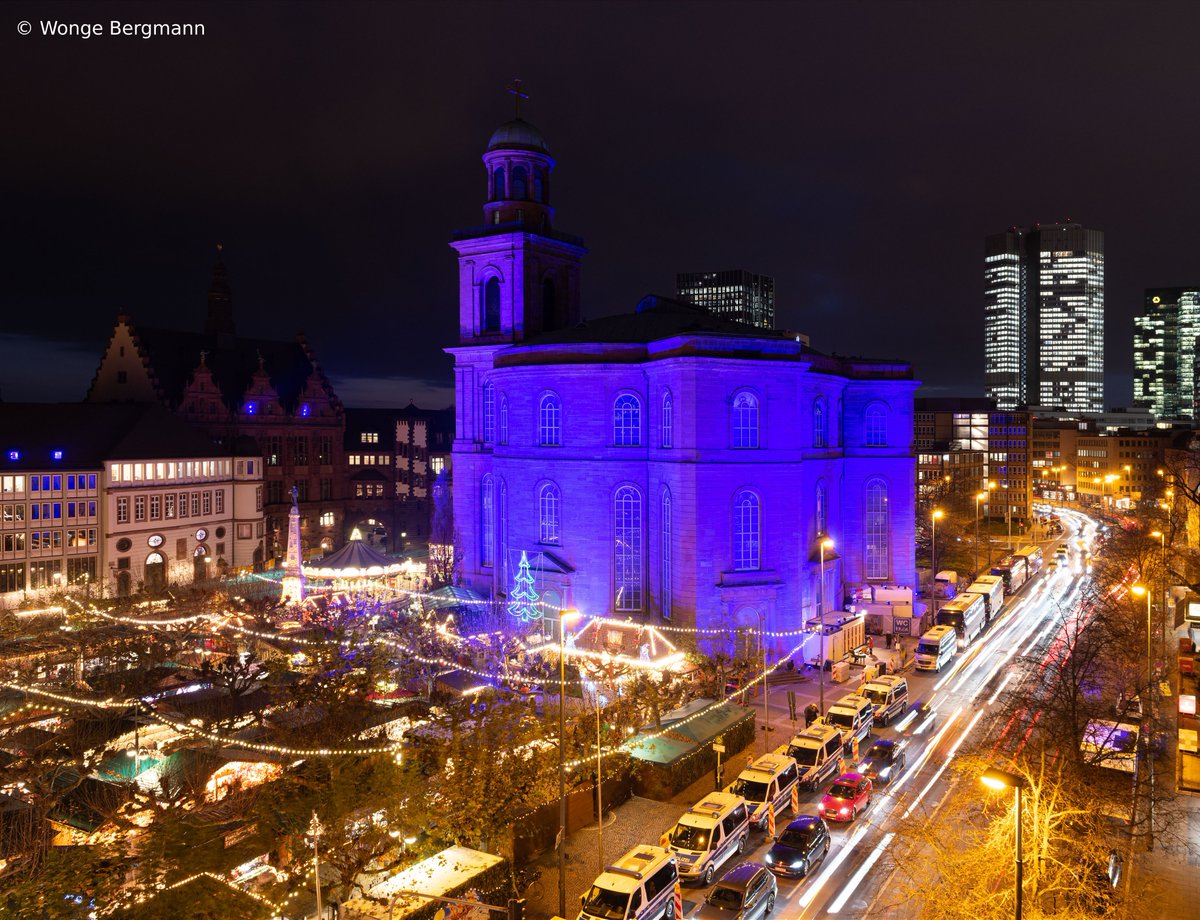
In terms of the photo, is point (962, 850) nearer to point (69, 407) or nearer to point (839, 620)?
point (839, 620)

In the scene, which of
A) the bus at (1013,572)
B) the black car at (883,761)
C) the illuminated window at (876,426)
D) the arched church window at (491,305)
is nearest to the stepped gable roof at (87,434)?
the arched church window at (491,305)

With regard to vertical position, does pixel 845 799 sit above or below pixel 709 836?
below

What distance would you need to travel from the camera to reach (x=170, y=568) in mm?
65625

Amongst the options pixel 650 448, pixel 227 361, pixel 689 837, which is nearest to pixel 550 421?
pixel 650 448

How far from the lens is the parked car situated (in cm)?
2042

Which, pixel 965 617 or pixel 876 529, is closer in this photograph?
pixel 965 617

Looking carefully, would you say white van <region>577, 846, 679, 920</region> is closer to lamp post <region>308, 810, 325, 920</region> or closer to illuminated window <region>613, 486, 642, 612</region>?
lamp post <region>308, 810, 325, 920</region>

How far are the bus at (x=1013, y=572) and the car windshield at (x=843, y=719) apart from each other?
121ft

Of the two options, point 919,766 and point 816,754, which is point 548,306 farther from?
point 919,766

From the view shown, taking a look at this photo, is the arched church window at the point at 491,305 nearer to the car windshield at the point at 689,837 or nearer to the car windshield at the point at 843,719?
the car windshield at the point at 843,719

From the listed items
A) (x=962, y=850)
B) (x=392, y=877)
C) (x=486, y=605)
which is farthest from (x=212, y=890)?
(x=486, y=605)

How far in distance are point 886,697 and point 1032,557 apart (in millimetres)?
57017

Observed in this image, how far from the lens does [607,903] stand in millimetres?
19484

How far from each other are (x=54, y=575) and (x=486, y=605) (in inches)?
1246
